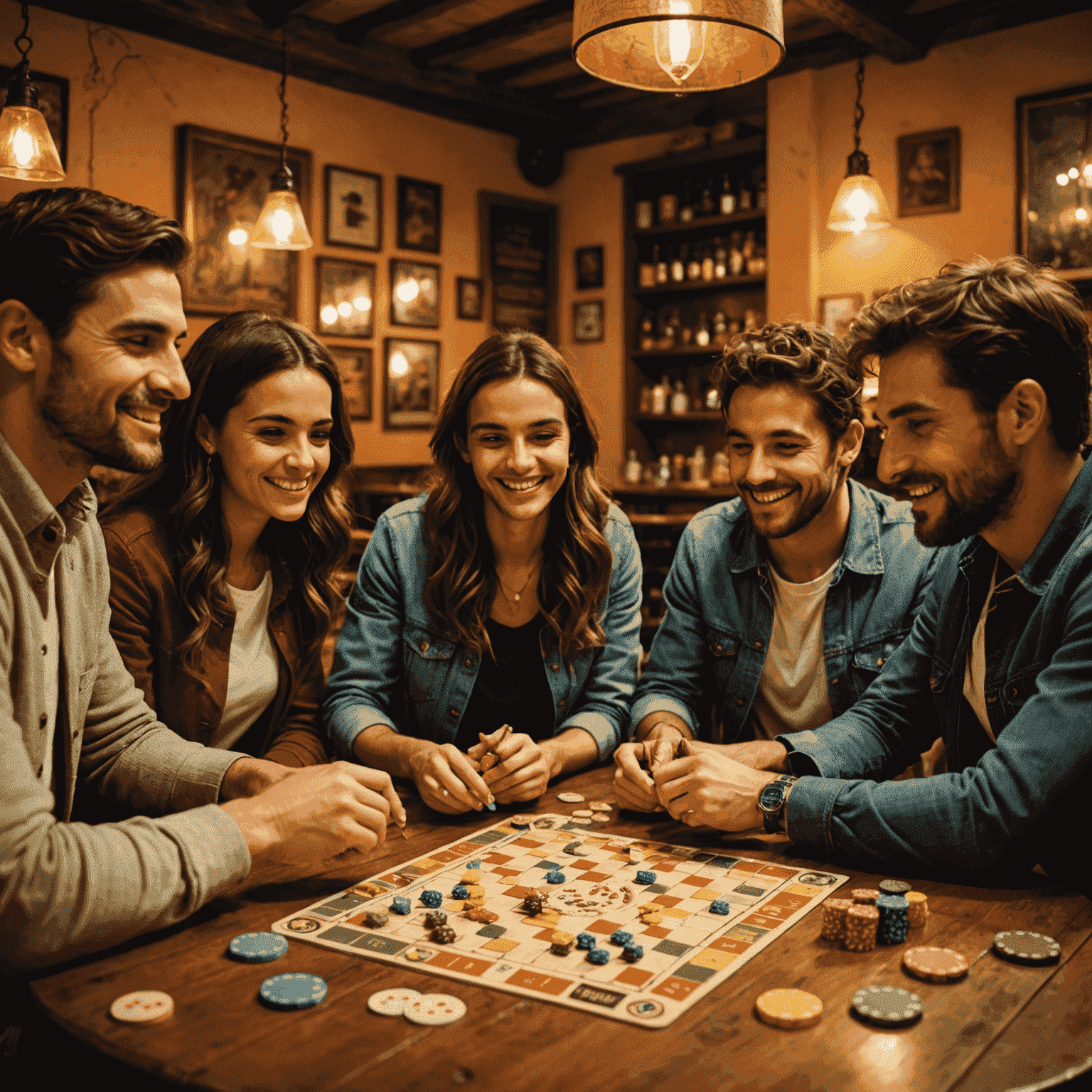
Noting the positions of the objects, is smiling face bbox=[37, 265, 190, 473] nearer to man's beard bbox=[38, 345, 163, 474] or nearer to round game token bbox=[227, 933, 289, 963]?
man's beard bbox=[38, 345, 163, 474]

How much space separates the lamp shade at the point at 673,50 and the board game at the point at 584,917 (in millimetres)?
1454

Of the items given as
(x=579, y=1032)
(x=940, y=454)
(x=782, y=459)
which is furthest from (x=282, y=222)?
(x=579, y=1032)

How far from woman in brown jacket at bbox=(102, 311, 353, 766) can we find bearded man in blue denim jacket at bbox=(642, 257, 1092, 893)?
1.00 meters

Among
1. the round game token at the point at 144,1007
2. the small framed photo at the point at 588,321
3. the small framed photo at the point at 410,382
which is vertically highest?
the small framed photo at the point at 588,321

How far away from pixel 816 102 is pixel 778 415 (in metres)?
4.91

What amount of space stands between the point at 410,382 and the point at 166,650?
5.12m

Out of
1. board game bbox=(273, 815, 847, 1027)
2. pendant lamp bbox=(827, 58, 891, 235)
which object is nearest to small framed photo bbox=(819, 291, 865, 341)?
pendant lamp bbox=(827, 58, 891, 235)

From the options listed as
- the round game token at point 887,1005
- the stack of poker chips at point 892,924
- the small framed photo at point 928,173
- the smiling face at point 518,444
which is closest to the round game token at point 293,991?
the round game token at point 887,1005

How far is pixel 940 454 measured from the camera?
178 centimetres

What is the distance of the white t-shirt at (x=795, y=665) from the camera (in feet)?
7.84

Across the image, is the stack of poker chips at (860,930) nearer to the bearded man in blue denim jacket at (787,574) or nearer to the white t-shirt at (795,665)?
the bearded man in blue denim jacket at (787,574)

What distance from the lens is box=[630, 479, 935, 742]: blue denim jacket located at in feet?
7.69

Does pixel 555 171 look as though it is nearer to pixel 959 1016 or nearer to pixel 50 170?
pixel 50 170

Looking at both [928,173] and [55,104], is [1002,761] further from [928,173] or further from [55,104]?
[55,104]
